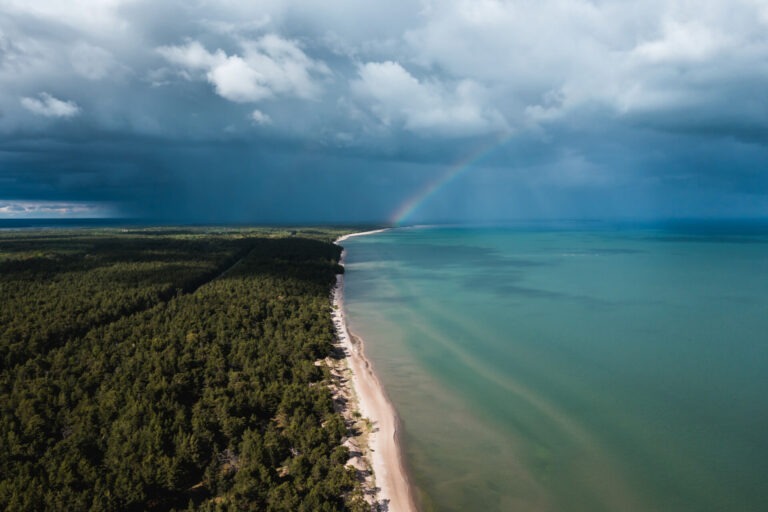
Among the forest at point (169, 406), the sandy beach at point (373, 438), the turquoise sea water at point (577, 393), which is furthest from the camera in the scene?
the turquoise sea water at point (577, 393)

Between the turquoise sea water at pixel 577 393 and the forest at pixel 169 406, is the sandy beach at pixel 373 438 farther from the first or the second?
the forest at pixel 169 406

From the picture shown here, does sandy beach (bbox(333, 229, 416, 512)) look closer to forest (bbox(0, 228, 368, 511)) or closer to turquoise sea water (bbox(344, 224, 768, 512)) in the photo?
turquoise sea water (bbox(344, 224, 768, 512))

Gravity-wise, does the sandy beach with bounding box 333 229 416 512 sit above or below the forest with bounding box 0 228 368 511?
below

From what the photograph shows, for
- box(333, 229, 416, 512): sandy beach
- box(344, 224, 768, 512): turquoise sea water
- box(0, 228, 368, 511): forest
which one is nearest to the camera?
box(0, 228, 368, 511): forest

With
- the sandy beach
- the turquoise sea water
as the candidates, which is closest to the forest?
the sandy beach

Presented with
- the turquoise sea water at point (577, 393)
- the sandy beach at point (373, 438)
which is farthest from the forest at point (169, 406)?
the turquoise sea water at point (577, 393)

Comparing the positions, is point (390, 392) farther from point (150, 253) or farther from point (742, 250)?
point (742, 250)

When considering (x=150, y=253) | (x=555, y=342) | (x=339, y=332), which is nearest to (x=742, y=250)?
(x=555, y=342)
